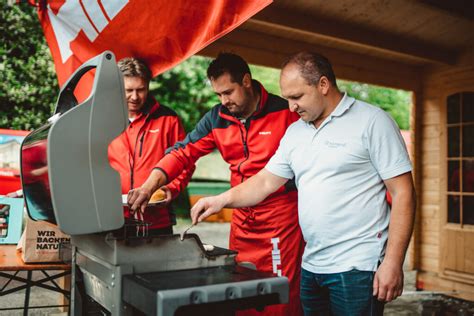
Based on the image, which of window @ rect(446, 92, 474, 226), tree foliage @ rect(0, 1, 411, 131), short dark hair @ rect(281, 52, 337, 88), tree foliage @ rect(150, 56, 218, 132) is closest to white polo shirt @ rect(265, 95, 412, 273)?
short dark hair @ rect(281, 52, 337, 88)

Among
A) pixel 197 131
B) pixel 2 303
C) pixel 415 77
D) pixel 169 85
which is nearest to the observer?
pixel 197 131

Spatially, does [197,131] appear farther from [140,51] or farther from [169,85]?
[169,85]

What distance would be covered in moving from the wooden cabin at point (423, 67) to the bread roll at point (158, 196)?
2.22m

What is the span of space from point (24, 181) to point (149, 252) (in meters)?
0.62

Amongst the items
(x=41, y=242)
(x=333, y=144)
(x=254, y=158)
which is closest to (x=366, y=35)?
(x=254, y=158)

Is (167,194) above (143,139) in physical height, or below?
below

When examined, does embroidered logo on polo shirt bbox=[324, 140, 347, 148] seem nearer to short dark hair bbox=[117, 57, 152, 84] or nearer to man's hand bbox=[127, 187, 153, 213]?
man's hand bbox=[127, 187, 153, 213]

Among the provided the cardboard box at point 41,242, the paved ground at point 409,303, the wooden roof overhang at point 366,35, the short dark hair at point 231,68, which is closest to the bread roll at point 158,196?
the cardboard box at point 41,242

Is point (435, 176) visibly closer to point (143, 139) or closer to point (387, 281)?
point (143, 139)

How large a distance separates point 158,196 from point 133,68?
803 millimetres

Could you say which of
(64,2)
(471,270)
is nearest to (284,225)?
(64,2)

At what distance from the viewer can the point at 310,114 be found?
208 cm

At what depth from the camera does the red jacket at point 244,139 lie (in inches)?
101

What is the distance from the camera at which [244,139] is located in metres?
2.60
